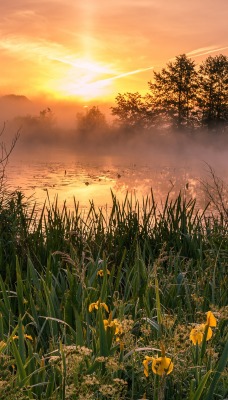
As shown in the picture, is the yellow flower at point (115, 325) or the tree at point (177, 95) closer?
the yellow flower at point (115, 325)

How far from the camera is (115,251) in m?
5.34

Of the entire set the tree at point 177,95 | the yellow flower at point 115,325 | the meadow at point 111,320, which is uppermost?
the tree at point 177,95

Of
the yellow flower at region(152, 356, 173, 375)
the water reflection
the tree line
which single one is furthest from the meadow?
the tree line

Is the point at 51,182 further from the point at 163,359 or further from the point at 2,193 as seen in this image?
the point at 163,359

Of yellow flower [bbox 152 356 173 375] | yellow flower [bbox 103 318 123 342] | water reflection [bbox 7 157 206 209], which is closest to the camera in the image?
yellow flower [bbox 152 356 173 375]

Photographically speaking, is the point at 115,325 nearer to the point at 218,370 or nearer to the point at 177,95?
the point at 218,370

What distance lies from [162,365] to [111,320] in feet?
1.94

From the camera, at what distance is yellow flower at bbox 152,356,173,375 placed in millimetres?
1714

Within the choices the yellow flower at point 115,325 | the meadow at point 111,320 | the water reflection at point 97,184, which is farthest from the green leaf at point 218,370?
the water reflection at point 97,184

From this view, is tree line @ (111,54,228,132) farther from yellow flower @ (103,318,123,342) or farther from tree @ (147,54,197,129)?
yellow flower @ (103,318,123,342)

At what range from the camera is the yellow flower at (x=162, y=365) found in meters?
1.71

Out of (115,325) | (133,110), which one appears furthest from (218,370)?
(133,110)

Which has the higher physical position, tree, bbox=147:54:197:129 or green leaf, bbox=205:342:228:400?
tree, bbox=147:54:197:129

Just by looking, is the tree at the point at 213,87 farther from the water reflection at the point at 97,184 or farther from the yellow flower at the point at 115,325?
the yellow flower at the point at 115,325
